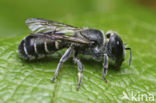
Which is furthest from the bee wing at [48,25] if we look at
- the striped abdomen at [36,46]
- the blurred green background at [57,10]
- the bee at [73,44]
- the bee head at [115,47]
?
the blurred green background at [57,10]

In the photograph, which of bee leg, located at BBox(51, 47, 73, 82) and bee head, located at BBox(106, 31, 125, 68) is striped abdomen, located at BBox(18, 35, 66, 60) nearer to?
bee leg, located at BBox(51, 47, 73, 82)

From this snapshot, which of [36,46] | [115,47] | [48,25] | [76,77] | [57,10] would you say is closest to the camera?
[76,77]

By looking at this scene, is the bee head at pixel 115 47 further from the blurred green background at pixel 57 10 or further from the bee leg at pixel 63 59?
the blurred green background at pixel 57 10

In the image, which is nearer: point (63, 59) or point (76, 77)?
point (76, 77)

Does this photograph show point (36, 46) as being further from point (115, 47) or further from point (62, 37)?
point (115, 47)

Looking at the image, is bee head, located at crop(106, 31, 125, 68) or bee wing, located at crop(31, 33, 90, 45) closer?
bee wing, located at crop(31, 33, 90, 45)

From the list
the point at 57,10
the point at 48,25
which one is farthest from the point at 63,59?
the point at 57,10

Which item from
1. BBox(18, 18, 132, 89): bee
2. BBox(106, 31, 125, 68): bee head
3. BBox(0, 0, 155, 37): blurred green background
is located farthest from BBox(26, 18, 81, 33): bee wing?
BBox(0, 0, 155, 37): blurred green background

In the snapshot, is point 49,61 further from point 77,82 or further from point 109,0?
point 109,0
